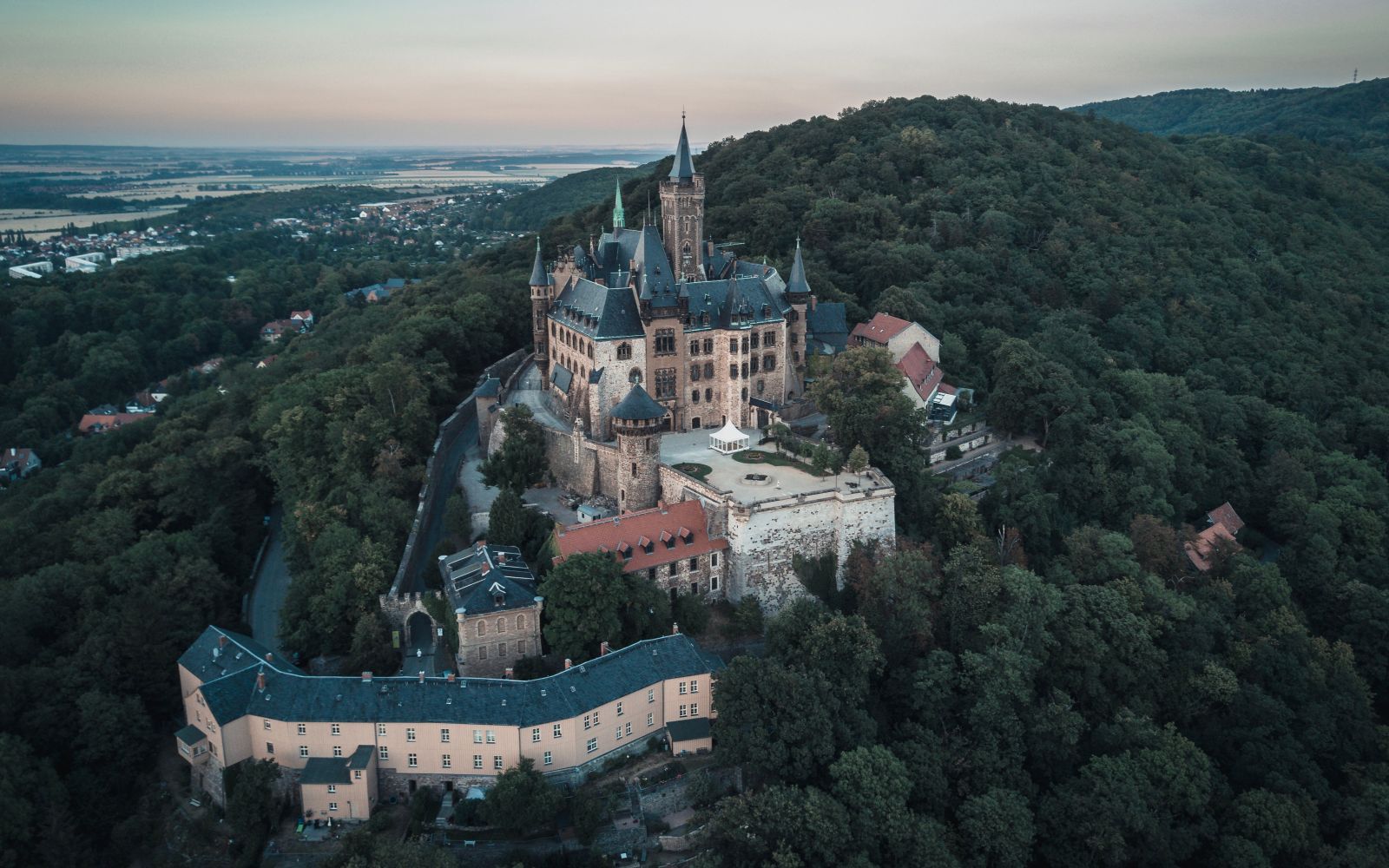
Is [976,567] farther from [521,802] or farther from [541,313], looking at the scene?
[541,313]

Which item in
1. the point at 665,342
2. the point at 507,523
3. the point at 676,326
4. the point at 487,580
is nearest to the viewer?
the point at 487,580

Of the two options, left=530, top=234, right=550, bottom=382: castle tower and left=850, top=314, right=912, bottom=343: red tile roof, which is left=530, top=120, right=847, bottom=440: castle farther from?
left=850, top=314, right=912, bottom=343: red tile roof

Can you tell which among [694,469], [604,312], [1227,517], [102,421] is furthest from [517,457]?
[102,421]

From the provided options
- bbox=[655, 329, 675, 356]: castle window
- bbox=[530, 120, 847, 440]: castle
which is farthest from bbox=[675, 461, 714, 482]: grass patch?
bbox=[655, 329, 675, 356]: castle window

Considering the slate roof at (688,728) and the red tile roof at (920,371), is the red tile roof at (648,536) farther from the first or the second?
the red tile roof at (920,371)

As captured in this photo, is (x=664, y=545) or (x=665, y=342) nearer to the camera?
(x=664, y=545)
